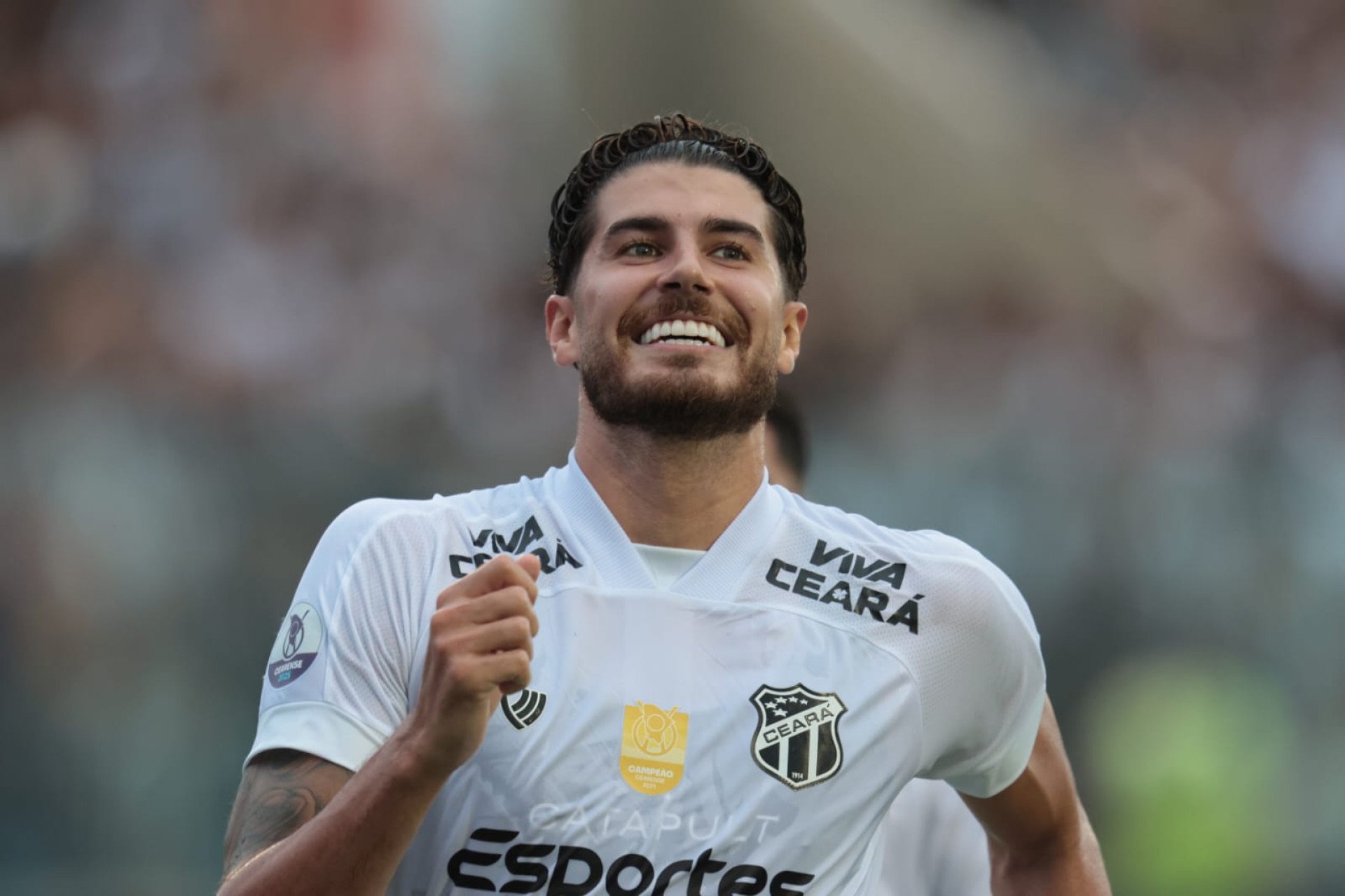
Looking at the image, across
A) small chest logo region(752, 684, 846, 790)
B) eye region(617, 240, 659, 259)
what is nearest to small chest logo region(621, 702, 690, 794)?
small chest logo region(752, 684, 846, 790)

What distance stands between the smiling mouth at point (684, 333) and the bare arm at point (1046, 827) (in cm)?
105

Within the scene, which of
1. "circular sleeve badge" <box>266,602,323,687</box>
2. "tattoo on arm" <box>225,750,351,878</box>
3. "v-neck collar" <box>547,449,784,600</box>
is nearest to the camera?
"tattoo on arm" <box>225,750,351,878</box>

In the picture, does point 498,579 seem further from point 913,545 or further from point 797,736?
point 913,545

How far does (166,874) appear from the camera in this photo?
677cm

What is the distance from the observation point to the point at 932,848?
4.14 metres

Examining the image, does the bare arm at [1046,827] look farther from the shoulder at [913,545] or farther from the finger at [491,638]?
the finger at [491,638]

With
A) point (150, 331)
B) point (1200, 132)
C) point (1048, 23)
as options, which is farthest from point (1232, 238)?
point (150, 331)

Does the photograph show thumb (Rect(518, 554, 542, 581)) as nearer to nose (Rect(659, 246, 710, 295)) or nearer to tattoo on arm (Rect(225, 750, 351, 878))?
tattoo on arm (Rect(225, 750, 351, 878))

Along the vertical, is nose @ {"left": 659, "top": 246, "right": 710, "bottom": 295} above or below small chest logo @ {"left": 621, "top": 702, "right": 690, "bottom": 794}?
above

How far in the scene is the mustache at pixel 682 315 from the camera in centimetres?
296

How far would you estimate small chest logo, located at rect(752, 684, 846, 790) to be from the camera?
106 inches

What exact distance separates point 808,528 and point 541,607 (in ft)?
1.99

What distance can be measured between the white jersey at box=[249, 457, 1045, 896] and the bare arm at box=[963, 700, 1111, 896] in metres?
0.09

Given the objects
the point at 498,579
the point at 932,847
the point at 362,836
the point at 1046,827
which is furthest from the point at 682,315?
the point at 932,847
